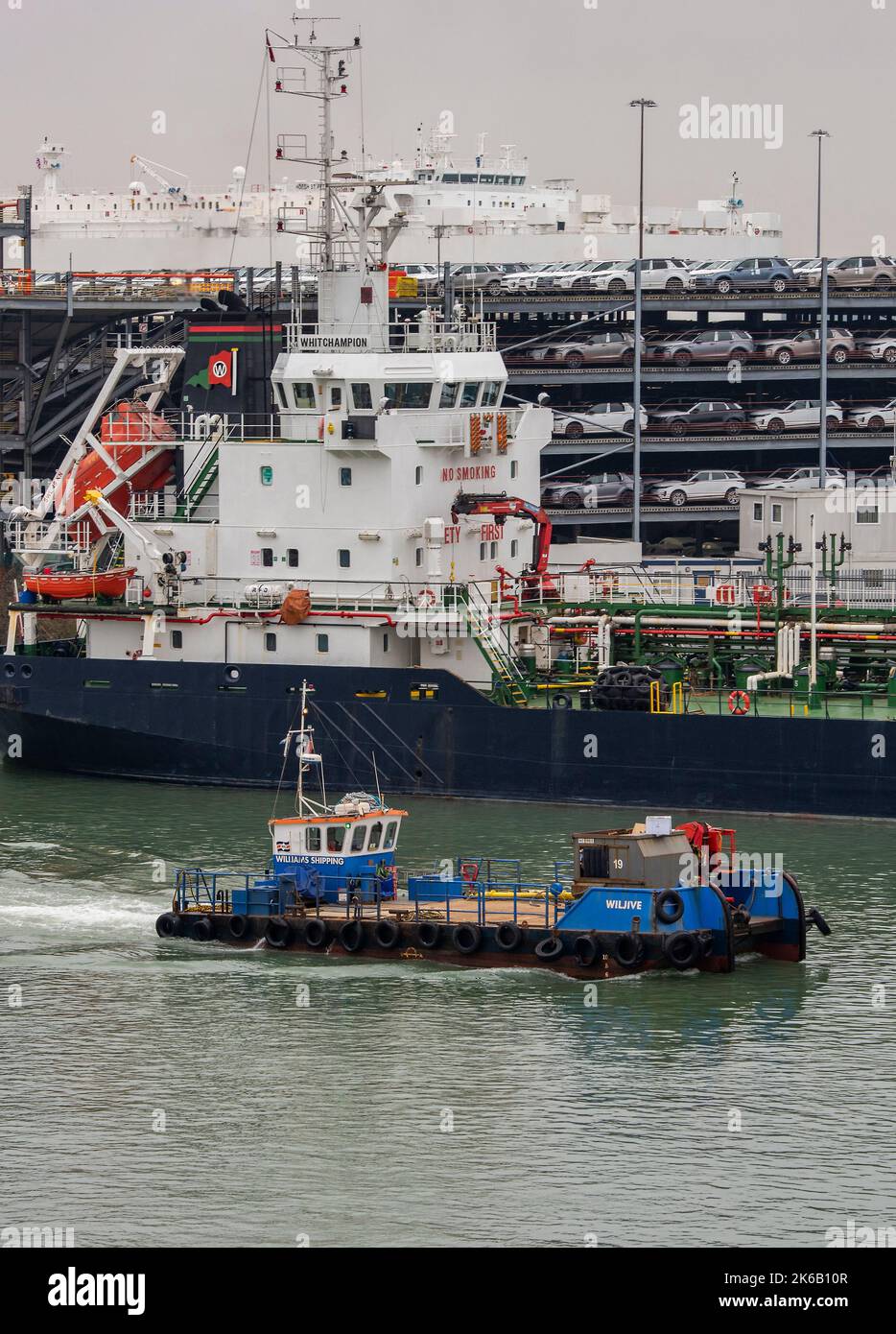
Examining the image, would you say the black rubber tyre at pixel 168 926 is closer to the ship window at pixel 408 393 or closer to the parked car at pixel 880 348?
the ship window at pixel 408 393

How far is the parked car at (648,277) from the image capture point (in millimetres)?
68750

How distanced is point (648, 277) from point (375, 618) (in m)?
27.2

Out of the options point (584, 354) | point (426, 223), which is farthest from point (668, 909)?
point (426, 223)

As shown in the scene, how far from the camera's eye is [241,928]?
33.4 m

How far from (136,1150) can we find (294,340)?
2484cm

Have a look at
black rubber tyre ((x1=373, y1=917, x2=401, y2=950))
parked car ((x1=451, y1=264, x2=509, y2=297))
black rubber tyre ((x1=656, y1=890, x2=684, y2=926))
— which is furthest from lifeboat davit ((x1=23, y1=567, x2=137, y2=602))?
parked car ((x1=451, y1=264, x2=509, y2=297))

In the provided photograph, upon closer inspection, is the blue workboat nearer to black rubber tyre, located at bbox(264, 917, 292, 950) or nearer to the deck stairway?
black rubber tyre, located at bbox(264, 917, 292, 950)

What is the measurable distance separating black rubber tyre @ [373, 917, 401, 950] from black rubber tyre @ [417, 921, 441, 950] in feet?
Result: 1.11

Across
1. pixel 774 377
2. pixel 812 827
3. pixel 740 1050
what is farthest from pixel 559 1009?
pixel 774 377

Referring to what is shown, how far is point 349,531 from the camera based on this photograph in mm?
45719

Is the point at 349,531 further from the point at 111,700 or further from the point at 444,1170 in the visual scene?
the point at 444,1170
